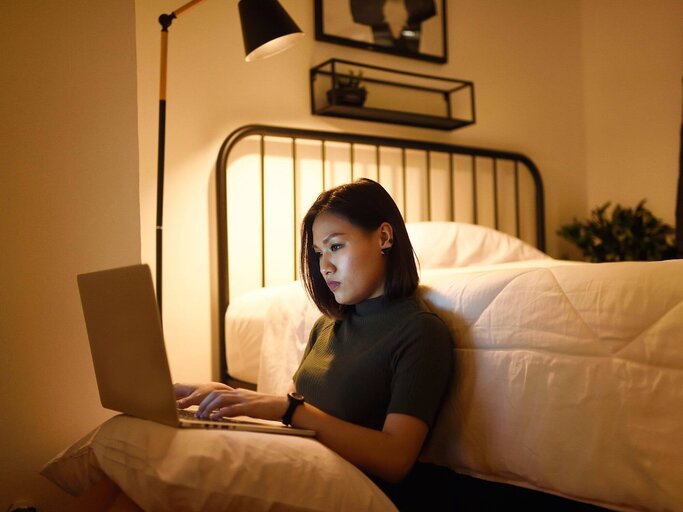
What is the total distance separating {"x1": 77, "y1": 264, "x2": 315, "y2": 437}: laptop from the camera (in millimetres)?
886

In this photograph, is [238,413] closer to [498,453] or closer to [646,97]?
[498,453]

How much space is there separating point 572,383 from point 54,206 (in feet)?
3.77

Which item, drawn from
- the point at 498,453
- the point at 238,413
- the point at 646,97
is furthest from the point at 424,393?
the point at 646,97

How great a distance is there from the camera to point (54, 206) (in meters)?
1.44

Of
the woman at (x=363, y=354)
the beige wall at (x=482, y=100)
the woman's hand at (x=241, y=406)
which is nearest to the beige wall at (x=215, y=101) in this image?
the beige wall at (x=482, y=100)

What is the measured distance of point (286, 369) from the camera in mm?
1694

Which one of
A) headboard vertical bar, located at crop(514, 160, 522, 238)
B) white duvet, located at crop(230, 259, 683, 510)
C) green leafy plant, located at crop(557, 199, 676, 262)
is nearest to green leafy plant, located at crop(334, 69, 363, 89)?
headboard vertical bar, located at crop(514, 160, 522, 238)

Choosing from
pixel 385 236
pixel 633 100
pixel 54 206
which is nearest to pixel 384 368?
pixel 385 236

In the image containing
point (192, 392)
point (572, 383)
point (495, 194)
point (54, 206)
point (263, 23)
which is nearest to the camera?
point (572, 383)

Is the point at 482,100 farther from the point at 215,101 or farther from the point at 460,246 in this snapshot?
the point at 215,101

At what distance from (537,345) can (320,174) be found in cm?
174

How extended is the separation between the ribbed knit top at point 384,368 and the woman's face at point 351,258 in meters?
0.04

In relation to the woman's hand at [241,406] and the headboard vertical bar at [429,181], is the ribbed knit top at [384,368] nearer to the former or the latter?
the woman's hand at [241,406]

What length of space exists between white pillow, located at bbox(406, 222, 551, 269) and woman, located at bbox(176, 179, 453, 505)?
95cm
